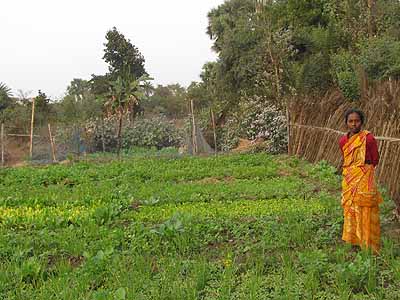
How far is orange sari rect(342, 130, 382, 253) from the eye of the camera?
503 cm

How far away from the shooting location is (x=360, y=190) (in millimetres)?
5160

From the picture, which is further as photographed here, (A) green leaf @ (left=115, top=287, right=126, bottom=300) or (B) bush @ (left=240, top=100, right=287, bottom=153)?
(B) bush @ (left=240, top=100, right=287, bottom=153)

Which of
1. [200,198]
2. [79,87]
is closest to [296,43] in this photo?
[200,198]

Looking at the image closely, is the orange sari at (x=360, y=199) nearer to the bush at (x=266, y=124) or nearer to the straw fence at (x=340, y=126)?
the straw fence at (x=340, y=126)

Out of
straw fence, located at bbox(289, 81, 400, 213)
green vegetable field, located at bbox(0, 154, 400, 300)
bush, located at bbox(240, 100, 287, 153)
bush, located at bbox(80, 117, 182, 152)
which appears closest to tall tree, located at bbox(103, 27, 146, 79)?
bush, located at bbox(80, 117, 182, 152)

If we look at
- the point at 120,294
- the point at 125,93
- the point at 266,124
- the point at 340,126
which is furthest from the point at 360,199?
the point at 125,93

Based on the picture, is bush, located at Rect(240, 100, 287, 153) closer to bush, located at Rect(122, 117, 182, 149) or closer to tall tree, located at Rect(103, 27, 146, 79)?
bush, located at Rect(122, 117, 182, 149)

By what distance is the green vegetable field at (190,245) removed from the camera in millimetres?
4102

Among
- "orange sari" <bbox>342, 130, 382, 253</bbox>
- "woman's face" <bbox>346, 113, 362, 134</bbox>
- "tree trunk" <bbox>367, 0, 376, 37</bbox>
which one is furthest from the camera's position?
"tree trunk" <bbox>367, 0, 376, 37</bbox>

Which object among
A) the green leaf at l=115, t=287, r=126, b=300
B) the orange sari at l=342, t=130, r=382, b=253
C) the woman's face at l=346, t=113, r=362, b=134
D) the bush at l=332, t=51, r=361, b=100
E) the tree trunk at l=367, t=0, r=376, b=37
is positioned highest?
the tree trunk at l=367, t=0, r=376, b=37

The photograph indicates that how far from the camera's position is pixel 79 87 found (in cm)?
5734

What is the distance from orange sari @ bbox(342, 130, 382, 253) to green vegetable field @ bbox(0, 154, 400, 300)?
0.59 ft

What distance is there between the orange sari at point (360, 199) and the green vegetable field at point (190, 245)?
0.18 m

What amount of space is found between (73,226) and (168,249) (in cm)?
182
